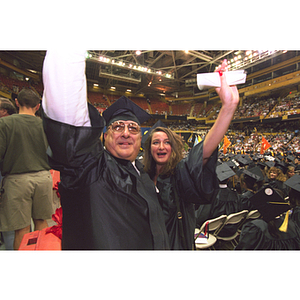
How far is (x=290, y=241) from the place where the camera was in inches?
79.1

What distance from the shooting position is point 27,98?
1.92 metres

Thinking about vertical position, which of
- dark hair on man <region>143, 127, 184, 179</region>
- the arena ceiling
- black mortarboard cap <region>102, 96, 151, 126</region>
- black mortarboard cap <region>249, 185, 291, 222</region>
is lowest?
black mortarboard cap <region>249, 185, 291, 222</region>

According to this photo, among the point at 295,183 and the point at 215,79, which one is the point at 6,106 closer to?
the point at 215,79

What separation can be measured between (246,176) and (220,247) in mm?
1765

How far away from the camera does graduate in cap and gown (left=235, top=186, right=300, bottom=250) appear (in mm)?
2002

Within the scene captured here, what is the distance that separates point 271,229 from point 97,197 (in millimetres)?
2285

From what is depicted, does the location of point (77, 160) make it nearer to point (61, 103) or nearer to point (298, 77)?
point (61, 103)

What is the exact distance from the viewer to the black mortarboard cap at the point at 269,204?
1.98 metres

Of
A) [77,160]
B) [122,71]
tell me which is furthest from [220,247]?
[122,71]

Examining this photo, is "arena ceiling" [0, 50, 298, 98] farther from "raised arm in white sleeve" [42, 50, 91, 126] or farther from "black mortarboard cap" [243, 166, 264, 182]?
"raised arm in white sleeve" [42, 50, 91, 126]

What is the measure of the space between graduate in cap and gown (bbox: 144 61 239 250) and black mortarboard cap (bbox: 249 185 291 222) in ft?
4.21

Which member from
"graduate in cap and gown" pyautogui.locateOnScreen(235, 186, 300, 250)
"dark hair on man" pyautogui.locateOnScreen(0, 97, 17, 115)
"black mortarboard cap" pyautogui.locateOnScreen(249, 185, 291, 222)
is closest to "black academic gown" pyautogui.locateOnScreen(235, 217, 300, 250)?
"graduate in cap and gown" pyautogui.locateOnScreen(235, 186, 300, 250)

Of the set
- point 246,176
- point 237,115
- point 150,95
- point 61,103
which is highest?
point 150,95

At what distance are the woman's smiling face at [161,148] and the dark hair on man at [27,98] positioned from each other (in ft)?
4.73
